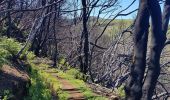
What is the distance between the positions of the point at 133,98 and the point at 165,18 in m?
1.60

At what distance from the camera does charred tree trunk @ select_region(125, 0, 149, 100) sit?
6.76 meters

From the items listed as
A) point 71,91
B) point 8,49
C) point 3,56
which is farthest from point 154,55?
point 8,49

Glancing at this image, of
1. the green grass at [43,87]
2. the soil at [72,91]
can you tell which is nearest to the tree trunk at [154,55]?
the soil at [72,91]

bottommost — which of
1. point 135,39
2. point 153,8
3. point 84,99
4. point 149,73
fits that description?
point 84,99

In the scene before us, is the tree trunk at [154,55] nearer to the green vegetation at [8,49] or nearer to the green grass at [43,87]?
the green grass at [43,87]

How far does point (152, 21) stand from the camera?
6.96 m

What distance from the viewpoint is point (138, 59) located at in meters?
6.81

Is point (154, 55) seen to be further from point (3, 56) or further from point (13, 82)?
point (3, 56)

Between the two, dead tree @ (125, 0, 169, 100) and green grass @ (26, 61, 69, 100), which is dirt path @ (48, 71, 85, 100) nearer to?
green grass @ (26, 61, 69, 100)

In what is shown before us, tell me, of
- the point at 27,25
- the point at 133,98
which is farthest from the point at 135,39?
the point at 27,25

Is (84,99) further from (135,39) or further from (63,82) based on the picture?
(135,39)

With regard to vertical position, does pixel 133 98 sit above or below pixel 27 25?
below

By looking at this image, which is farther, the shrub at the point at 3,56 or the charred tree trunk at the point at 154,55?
the shrub at the point at 3,56

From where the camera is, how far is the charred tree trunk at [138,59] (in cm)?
676
